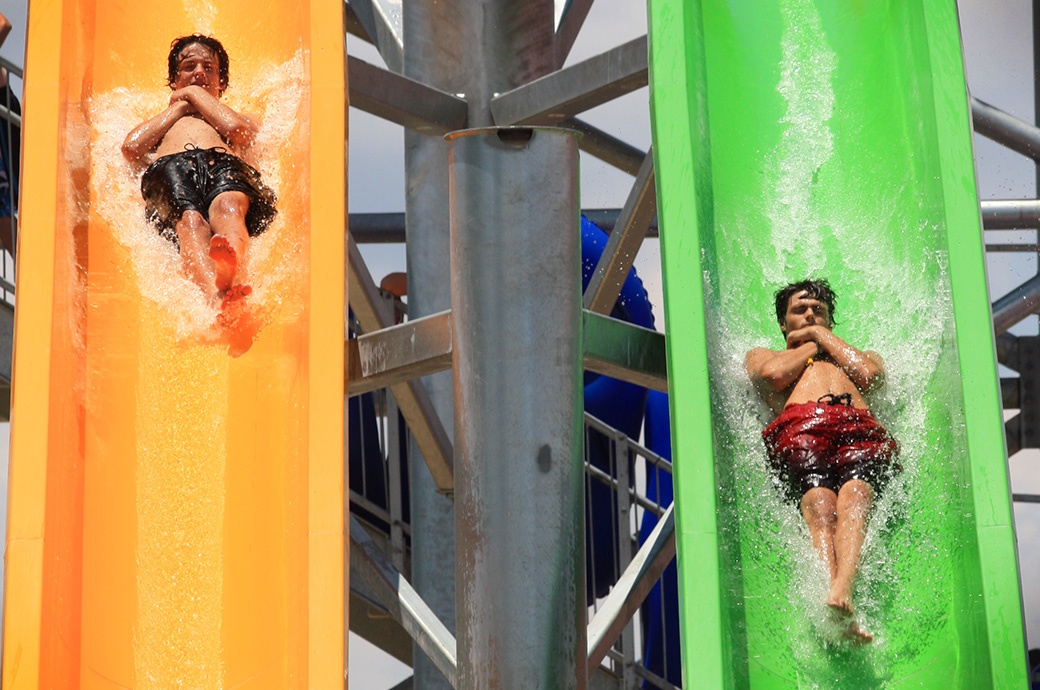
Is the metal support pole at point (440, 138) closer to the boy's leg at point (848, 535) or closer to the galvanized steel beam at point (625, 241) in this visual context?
the galvanized steel beam at point (625, 241)

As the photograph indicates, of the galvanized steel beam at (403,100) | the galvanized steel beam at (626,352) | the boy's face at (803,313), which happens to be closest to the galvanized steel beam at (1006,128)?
the boy's face at (803,313)

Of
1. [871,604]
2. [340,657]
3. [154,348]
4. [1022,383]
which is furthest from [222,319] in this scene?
[1022,383]

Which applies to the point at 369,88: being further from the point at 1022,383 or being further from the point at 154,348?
the point at 1022,383

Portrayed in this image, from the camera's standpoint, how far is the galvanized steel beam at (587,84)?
19.7ft

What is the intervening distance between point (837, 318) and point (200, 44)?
273 cm

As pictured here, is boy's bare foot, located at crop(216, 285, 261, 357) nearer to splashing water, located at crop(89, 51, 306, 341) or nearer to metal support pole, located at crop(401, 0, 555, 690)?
splashing water, located at crop(89, 51, 306, 341)

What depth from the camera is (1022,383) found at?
325 inches

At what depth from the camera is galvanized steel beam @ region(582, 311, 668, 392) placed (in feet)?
18.1

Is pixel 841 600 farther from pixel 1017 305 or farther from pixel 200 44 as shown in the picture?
pixel 200 44

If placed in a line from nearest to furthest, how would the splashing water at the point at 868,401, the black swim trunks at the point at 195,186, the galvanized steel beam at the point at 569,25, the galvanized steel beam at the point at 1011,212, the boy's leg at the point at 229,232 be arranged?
the splashing water at the point at 868,401 → the boy's leg at the point at 229,232 → the black swim trunks at the point at 195,186 → the galvanized steel beam at the point at 1011,212 → the galvanized steel beam at the point at 569,25

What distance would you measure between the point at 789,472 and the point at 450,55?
95.4 inches

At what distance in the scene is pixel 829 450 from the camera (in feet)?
17.9

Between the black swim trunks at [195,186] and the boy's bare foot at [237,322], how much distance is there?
287mm

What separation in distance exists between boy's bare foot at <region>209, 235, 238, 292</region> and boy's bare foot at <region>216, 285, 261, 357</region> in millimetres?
37
